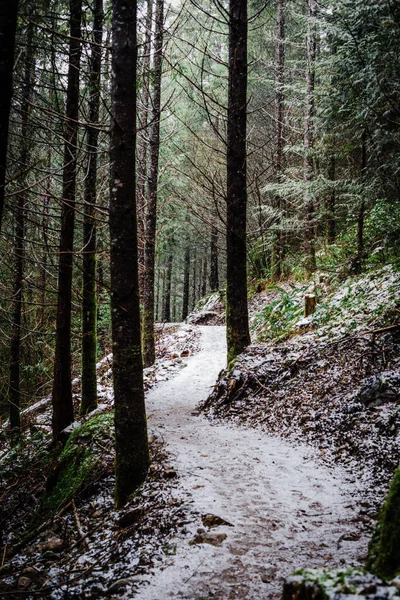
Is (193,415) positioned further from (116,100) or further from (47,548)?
(116,100)

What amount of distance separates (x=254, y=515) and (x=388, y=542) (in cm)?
174

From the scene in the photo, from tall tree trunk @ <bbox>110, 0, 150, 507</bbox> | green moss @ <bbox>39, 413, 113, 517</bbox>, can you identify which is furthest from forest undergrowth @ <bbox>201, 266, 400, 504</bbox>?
tall tree trunk @ <bbox>110, 0, 150, 507</bbox>

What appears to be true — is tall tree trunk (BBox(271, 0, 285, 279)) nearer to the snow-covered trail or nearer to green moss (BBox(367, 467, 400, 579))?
the snow-covered trail

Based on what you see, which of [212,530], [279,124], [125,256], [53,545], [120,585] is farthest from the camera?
[279,124]

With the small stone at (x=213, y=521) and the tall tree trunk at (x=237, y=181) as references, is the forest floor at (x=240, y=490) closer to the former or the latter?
the small stone at (x=213, y=521)

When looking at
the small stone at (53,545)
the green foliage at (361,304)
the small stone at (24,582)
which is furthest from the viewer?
the green foliage at (361,304)

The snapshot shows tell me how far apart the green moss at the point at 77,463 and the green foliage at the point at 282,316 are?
4432 millimetres

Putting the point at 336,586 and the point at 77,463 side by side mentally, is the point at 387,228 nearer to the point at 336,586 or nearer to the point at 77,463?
the point at 77,463

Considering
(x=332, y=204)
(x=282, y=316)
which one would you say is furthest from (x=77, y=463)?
(x=332, y=204)

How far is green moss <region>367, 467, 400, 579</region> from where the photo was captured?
159cm

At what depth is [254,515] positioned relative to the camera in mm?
3164

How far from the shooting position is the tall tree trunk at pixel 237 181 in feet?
24.0

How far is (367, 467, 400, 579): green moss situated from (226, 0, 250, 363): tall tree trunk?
5.96m

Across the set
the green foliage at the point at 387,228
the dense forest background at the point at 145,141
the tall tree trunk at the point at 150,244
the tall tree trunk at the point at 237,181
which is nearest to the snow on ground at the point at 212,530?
the dense forest background at the point at 145,141
